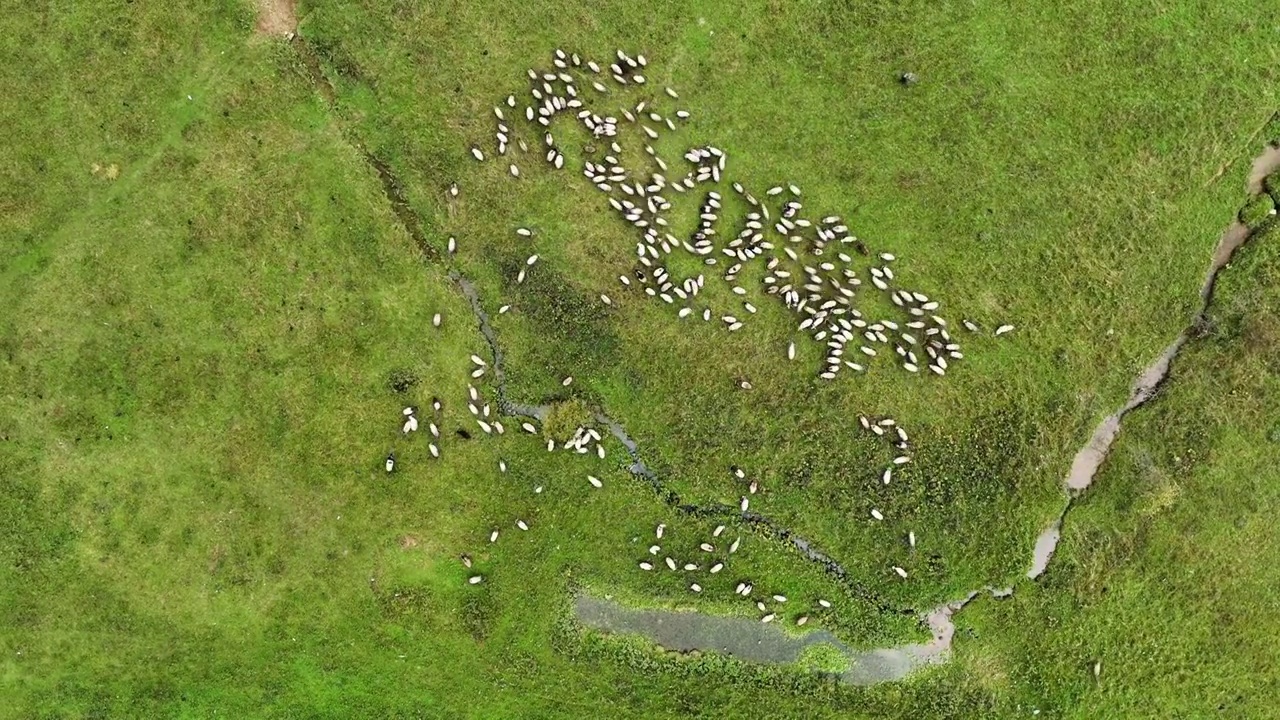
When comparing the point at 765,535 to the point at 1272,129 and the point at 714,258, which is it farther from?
the point at 1272,129

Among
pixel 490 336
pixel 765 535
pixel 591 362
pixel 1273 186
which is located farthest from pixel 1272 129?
pixel 490 336

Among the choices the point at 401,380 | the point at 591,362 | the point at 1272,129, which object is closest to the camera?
the point at 401,380

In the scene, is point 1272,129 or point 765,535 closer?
point 765,535

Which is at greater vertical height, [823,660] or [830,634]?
[830,634]

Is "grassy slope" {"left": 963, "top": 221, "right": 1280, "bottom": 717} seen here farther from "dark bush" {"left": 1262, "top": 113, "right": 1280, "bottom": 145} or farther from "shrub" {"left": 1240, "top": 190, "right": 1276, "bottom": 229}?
"dark bush" {"left": 1262, "top": 113, "right": 1280, "bottom": 145}

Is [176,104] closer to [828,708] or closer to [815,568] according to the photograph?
[815,568]

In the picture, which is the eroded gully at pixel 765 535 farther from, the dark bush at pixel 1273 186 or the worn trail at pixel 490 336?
the dark bush at pixel 1273 186

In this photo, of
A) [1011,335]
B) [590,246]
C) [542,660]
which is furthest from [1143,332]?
[542,660]

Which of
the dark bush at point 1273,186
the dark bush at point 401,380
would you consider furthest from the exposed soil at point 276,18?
the dark bush at point 1273,186
